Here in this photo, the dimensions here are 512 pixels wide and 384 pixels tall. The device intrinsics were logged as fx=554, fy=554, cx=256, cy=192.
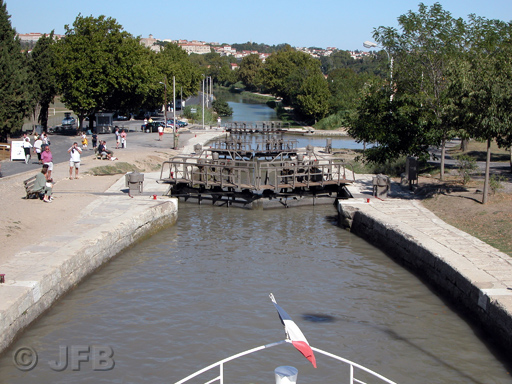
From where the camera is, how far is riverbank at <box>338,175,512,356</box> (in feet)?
34.8

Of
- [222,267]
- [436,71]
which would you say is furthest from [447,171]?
[222,267]

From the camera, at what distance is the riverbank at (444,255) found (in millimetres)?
10617

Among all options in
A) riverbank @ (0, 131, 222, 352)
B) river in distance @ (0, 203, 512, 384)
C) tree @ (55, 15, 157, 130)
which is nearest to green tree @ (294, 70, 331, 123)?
tree @ (55, 15, 157, 130)

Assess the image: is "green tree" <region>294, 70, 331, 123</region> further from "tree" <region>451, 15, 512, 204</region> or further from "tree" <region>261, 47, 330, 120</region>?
"tree" <region>451, 15, 512, 204</region>

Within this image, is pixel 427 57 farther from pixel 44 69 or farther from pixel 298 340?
pixel 44 69

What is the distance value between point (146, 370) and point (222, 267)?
6.07 metres

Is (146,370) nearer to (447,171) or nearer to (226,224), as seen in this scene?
(226,224)

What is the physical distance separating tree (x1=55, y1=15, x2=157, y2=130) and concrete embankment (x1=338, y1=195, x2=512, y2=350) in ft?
108

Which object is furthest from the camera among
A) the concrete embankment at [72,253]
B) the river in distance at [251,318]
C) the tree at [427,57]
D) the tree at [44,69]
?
the tree at [44,69]

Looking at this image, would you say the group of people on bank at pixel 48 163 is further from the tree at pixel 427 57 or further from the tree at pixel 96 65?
the tree at pixel 427 57

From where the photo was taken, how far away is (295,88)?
9619 centimetres

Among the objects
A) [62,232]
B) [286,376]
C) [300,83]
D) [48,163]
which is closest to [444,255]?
[286,376]

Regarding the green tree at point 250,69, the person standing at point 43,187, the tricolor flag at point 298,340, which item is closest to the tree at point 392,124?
the person standing at point 43,187

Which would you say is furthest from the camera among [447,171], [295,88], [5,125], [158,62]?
[295,88]
